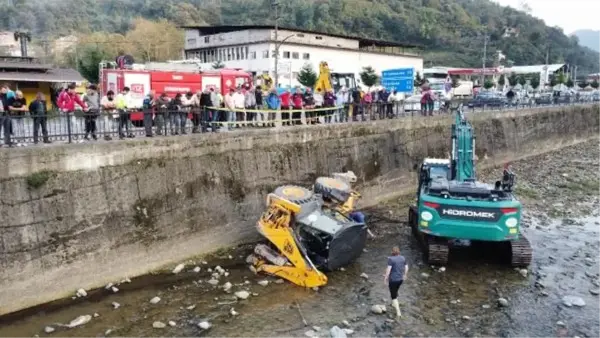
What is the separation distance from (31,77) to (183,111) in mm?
12445

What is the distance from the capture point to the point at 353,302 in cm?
1117

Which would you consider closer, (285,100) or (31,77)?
(285,100)

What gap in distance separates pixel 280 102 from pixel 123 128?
21.4ft

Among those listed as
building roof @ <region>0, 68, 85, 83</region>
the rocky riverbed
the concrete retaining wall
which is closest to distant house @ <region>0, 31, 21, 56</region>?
building roof @ <region>0, 68, 85, 83</region>

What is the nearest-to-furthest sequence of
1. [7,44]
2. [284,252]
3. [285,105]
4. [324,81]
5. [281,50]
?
[284,252]
[285,105]
[324,81]
[281,50]
[7,44]

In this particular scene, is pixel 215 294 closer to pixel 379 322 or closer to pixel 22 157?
pixel 379 322

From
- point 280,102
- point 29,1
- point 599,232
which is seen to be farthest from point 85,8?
point 599,232

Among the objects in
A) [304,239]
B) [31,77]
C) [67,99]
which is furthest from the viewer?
[31,77]

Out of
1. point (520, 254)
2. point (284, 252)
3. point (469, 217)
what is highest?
point (469, 217)

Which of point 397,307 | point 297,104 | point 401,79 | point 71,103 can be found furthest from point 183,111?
point 401,79

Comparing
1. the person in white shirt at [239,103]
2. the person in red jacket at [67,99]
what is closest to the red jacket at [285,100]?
the person in white shirt at [239,103]

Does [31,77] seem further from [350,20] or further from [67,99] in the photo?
[350,20]

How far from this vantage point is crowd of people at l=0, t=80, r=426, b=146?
1256cm

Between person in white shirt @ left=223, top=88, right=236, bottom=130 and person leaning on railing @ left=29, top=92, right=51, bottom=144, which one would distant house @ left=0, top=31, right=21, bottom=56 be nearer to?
person in white shirt @ left=223, top=88, right=236, bottom=130
